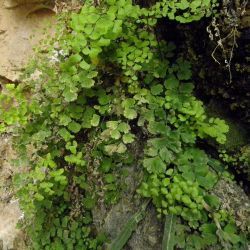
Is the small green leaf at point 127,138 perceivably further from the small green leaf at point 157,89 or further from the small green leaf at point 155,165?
the small green leaf at point 157,89

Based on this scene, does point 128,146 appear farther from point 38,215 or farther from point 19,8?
point 19,8

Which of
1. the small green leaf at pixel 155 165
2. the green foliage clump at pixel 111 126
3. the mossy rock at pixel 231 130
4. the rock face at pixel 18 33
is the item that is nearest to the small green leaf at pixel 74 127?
the green foliage clump at pixel 111 126

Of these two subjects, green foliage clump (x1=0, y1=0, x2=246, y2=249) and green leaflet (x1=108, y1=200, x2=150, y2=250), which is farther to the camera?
green leaflet (x1=108, y1=200, x2=150, y2=250)

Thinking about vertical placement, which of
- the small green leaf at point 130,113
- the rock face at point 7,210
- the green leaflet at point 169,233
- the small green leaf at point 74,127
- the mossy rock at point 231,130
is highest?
the small green leaf at point 130,113

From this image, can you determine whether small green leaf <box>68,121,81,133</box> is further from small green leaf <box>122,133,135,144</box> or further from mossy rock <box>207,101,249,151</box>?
mossy rock <box>207,101,249,151</box>

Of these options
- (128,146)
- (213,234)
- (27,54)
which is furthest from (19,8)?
(213,234)

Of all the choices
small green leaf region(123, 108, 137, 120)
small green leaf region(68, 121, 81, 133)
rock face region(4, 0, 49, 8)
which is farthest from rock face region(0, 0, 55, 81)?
small green leaf region(123, 108, 137, 120)

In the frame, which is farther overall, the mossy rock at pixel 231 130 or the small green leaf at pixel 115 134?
the mossy rock at pixel 231 130
